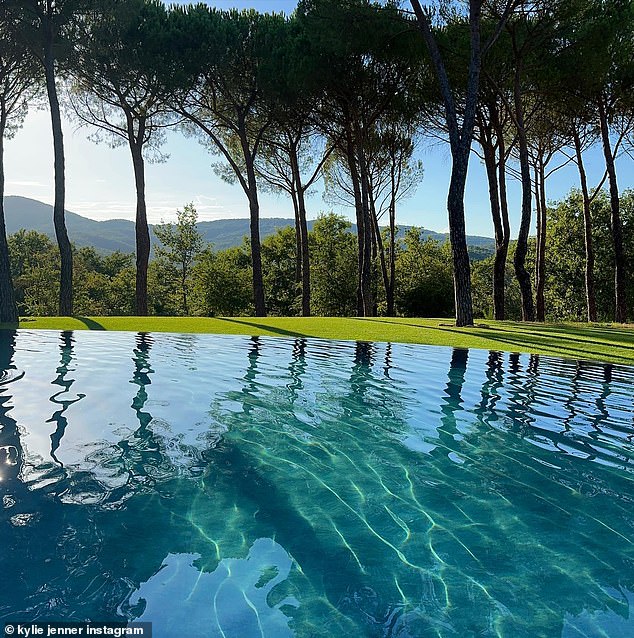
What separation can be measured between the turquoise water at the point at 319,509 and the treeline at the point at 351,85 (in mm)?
7912

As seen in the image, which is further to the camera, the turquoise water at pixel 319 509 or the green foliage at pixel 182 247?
the green foliage at pixel 182 247

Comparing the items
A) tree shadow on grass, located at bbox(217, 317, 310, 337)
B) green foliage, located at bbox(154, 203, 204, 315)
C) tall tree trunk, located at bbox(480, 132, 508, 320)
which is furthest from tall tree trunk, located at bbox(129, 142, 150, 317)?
green foliage, located at bbox(154, 203, 204, 315)

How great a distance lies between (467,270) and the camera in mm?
11711

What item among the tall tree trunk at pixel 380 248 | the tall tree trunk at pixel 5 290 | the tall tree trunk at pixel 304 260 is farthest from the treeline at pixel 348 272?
the tall tree trunk at pixel 5 290

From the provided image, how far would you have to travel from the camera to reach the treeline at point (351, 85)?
14.1m

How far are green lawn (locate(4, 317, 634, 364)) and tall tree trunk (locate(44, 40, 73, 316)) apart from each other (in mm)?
2172

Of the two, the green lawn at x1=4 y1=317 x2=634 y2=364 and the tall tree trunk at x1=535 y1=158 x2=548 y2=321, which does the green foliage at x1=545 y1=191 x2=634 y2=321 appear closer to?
the tall tree trunk at x1=535 y1=158 x2=548 y2=321

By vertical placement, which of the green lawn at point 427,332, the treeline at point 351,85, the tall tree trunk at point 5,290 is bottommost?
the green lawn at point 427,332

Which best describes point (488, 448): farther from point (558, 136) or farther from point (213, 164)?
point (213, 164)

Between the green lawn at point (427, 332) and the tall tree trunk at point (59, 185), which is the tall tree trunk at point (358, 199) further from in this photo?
the tall tree trunk at point (59, 185)

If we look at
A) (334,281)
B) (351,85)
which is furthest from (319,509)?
(334,281)

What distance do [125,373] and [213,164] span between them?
64.9 feet

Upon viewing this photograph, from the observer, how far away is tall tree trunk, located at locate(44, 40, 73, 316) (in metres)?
13.9

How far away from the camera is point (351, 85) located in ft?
57.3
